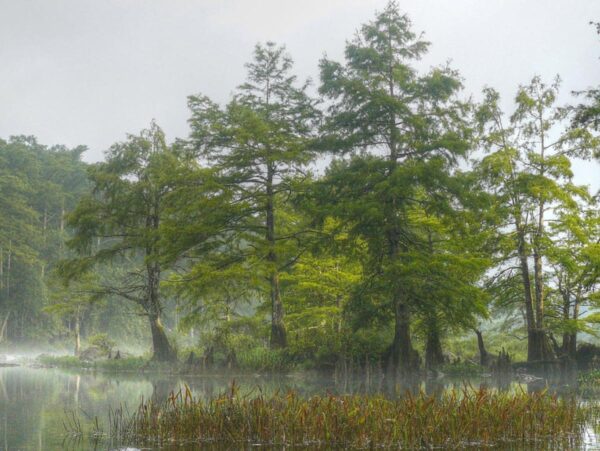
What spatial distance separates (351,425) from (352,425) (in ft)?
0.05

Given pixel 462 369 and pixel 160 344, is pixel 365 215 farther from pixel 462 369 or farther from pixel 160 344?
pixel 160 344

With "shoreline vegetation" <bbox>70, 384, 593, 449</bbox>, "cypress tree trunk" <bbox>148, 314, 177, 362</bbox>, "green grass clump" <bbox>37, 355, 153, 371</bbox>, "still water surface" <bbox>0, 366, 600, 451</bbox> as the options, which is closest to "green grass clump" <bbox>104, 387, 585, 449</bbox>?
"shoreline vegetation" <bbox>70, 384, 593, 449</bbox>

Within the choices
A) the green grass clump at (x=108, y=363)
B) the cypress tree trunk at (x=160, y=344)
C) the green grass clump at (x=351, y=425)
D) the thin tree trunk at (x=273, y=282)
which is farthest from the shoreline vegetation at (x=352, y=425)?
the cypress tree trunk at (x=160, y=344)

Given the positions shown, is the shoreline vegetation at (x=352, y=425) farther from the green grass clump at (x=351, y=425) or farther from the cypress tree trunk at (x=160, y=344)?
the cypress tree trunk at (x=160, y=344)

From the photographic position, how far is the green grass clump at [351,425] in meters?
9.68

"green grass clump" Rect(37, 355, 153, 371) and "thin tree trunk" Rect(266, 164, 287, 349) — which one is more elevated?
"thin tree trunk" Rect(266, 164, 287, 349)

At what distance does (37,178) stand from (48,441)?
64.7 meters

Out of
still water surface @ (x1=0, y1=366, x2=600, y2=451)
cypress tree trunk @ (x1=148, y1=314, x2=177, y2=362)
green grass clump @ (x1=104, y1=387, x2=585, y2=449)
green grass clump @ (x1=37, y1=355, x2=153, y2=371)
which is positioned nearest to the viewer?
green grass clump @ (x1=104, y1=387, x2=585, y2=449)

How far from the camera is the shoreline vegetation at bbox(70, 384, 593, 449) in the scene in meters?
9.68

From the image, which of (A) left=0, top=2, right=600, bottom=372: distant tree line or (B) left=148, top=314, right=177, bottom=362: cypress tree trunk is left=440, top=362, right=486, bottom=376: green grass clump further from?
(B) left=148, top=314, right=177, bottom=362: cypress tree trunk

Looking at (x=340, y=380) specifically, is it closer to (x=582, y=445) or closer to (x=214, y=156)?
(x=214, y=156)

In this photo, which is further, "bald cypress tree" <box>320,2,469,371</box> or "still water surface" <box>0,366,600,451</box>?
"bald cypress tree" <box>320,2,469,371</box>

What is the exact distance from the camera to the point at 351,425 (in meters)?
9.73

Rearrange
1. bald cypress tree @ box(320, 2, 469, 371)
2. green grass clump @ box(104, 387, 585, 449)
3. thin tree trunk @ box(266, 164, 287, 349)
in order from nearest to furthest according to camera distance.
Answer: green grass clump @ box(104, 387, 585, 449)
bald cypress tree @ box(320, 2, 469, 371)
thin tree trunk @ box(266, 164, 287, 349)
